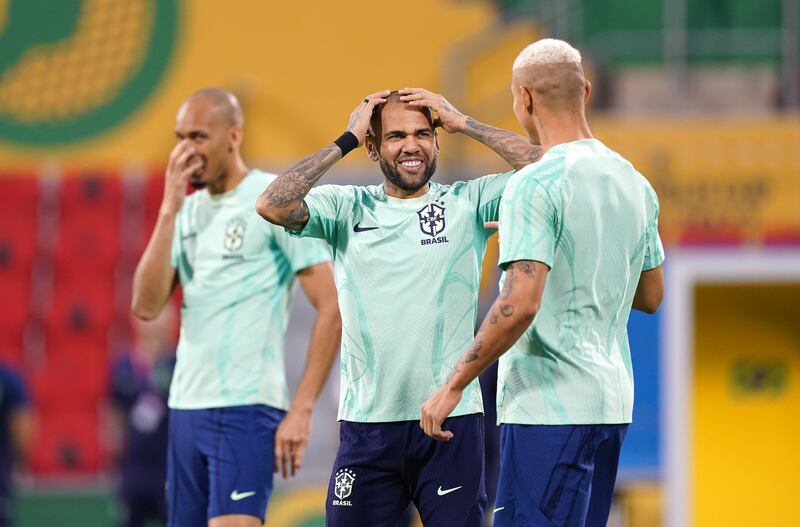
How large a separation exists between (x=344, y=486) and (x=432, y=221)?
941mm

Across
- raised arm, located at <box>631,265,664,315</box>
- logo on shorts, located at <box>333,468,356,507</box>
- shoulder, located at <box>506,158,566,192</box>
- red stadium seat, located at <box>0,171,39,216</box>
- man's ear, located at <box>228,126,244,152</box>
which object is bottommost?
logo on shorts, located at <box>333,468,356,507</box>

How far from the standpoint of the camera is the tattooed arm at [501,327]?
3660 millimetres

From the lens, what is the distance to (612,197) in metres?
3.92

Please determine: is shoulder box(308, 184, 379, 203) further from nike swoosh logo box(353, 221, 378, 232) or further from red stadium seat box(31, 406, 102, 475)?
red stadium seat box(31, 406, 102, 475)

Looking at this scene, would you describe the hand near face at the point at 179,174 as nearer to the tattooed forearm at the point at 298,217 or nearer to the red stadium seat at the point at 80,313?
the tattooed forearm at the point at 298,217

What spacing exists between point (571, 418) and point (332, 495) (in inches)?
35.8

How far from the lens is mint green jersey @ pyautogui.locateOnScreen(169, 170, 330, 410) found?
17.1ft

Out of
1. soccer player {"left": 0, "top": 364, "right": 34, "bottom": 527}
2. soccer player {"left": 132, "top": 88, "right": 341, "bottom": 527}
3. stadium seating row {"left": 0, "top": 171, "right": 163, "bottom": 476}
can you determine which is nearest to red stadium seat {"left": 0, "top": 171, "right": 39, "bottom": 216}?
stadium seating row {"left": 0, "top": 171, "right": 163, "bottom": 476}

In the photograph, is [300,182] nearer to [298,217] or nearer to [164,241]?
[298,217]

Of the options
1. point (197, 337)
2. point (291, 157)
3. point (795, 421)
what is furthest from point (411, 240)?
point (795, 421)

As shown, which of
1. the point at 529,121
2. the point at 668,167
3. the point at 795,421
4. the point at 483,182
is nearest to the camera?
the point at 529,121

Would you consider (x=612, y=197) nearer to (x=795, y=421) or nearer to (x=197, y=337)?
(x=197, y=337)

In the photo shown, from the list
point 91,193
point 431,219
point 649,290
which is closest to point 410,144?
point 431,219

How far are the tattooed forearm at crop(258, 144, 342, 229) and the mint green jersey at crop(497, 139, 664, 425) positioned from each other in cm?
72
